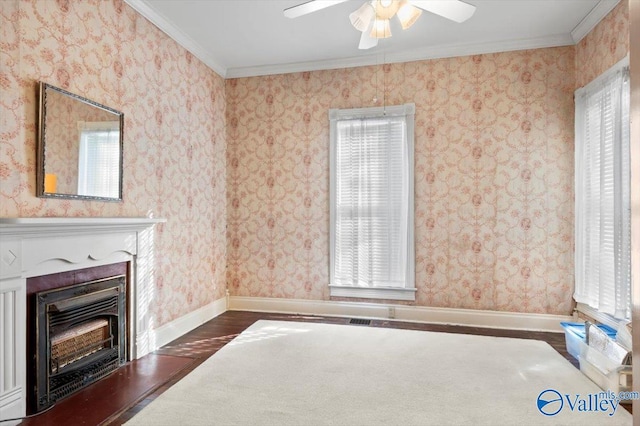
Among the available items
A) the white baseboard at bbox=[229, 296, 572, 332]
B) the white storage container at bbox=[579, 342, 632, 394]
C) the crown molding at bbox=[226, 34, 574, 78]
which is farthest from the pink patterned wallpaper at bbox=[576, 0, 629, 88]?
the white baseboard at bbox=[229, 296, 572, 332]

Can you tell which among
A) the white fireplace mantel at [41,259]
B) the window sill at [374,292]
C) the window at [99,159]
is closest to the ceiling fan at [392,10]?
the window at [99,159]

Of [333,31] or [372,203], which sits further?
[372,203]

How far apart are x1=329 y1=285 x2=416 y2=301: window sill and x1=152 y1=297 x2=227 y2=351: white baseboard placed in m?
1.33

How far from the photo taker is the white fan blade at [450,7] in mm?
2229

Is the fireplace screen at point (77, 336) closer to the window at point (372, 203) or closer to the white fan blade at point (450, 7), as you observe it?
the window at point (372, 203)

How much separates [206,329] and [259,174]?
184 centimetres

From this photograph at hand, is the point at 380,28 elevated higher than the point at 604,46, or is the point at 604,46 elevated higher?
the point at 604,46

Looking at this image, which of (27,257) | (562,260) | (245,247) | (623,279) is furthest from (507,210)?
(27,257)

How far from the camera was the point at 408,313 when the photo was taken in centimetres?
414

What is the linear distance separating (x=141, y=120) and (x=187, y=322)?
1.98m

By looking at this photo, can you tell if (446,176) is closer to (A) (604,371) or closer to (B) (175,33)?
(A) (604,371)

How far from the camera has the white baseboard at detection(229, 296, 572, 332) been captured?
384cm

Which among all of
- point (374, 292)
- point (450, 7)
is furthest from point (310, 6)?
point (374, 292)

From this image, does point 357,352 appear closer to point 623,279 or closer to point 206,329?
point 206,329
